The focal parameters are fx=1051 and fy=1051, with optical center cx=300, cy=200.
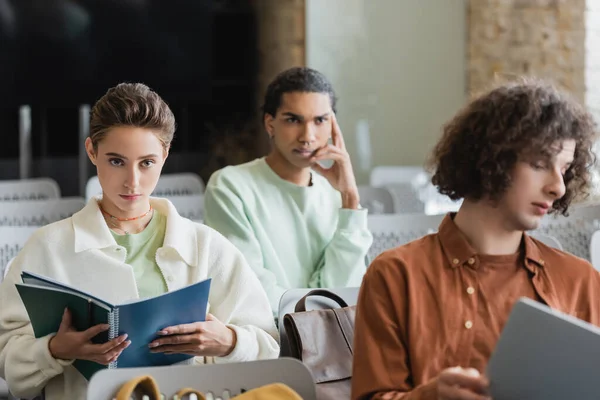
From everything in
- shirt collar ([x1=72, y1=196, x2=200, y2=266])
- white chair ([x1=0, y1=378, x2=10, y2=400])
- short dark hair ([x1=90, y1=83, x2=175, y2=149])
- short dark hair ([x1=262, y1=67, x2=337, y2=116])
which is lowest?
white chair ([x1=0, y1=378, x2=10, y2=400])

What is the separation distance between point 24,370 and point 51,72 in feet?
16.1

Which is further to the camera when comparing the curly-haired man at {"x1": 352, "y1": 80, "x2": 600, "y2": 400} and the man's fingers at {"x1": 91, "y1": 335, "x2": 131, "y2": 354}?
the man's fingers at {"x1": 91, "y1": 335, "x2": 131, "y2": 354}

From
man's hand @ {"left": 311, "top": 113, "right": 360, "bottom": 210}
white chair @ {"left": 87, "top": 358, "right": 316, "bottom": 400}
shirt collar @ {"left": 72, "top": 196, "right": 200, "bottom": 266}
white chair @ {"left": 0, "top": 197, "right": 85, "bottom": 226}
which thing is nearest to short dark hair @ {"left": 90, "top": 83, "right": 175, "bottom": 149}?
shirt collar @ {"left": 72, "top": 196, "right": 200, "bottom": 266}

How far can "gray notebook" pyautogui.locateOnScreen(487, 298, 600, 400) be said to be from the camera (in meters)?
1.56

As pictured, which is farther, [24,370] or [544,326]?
[24,370]

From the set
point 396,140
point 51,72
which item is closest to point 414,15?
point 396,140

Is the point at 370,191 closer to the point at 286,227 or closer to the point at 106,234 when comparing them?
the point at 286,227

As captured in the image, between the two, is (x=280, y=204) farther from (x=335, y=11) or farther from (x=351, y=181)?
(x=335, y=11)

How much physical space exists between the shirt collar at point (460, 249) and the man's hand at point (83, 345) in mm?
667

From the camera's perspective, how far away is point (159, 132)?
2.38 m

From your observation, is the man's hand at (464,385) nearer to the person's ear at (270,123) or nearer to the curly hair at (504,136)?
the curly hair at (504,136)

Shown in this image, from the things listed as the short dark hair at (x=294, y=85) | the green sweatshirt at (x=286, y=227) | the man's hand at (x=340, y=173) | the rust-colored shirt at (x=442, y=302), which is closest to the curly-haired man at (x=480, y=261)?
the rust-colored shirt at (x=442, y=302)

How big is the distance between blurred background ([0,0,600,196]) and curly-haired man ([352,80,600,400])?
11.8 feet

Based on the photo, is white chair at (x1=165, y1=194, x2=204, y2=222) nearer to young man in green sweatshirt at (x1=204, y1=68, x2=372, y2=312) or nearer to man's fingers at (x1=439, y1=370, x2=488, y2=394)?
young man in green sweatshirt at (x1=204, y1=68, x2=372, y2=312)
